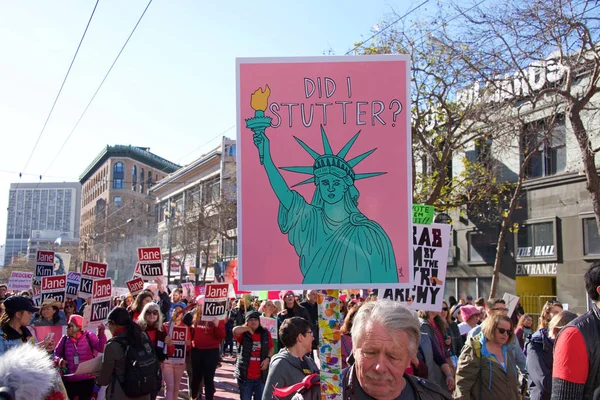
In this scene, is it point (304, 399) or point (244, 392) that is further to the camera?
point (244, 392)

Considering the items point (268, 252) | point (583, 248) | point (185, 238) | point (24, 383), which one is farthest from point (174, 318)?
point (185, 238)

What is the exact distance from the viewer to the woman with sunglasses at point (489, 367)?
591 cm

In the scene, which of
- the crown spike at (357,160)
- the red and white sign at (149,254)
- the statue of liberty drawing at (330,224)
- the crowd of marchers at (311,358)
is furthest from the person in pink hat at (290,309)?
the crown spike at (357,160)

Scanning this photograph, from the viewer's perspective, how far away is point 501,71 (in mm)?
15148

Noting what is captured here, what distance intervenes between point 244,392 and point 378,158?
6.19 meters

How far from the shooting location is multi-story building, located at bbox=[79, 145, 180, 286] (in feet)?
215

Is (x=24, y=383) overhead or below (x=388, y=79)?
below

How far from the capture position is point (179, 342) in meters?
11.0

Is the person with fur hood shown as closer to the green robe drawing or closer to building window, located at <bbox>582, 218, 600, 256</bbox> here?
the green robe drawing

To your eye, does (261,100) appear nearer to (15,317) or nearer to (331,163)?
(331,163)

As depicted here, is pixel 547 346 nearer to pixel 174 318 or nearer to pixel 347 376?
pixel 347 376

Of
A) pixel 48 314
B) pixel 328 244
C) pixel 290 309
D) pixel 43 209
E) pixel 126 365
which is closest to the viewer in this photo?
pixel 328 244

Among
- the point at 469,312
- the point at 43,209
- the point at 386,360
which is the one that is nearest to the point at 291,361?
the point at 386,360

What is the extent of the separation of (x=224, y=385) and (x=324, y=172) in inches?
453
